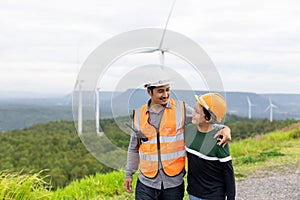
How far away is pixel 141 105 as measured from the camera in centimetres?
322

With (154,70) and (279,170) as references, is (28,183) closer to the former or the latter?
(154,70)

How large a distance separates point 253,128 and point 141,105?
28394 mm

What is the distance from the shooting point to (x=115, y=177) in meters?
6.28

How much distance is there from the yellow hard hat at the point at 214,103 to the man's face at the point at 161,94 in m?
0.21

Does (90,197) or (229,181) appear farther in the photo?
(90,197)

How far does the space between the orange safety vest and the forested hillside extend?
1670 centimetres

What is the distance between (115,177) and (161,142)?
3.34 meters

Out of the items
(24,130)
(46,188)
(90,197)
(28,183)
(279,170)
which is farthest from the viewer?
(24,130)

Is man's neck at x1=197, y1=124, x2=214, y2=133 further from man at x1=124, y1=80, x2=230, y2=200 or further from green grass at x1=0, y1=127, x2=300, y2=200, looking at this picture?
green grass at x1=0, y1=127, x2=300, y2=200

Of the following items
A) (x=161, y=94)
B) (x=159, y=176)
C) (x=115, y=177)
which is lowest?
(x=115, y=177)

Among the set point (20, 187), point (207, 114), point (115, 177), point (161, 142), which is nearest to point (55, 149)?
point (115, 177)

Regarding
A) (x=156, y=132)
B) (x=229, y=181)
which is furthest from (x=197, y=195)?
(x=156, y=132)

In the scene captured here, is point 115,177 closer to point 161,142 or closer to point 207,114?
point 161,142

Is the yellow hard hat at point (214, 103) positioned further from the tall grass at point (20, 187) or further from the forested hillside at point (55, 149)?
the forested hillside at point (55, 149)
